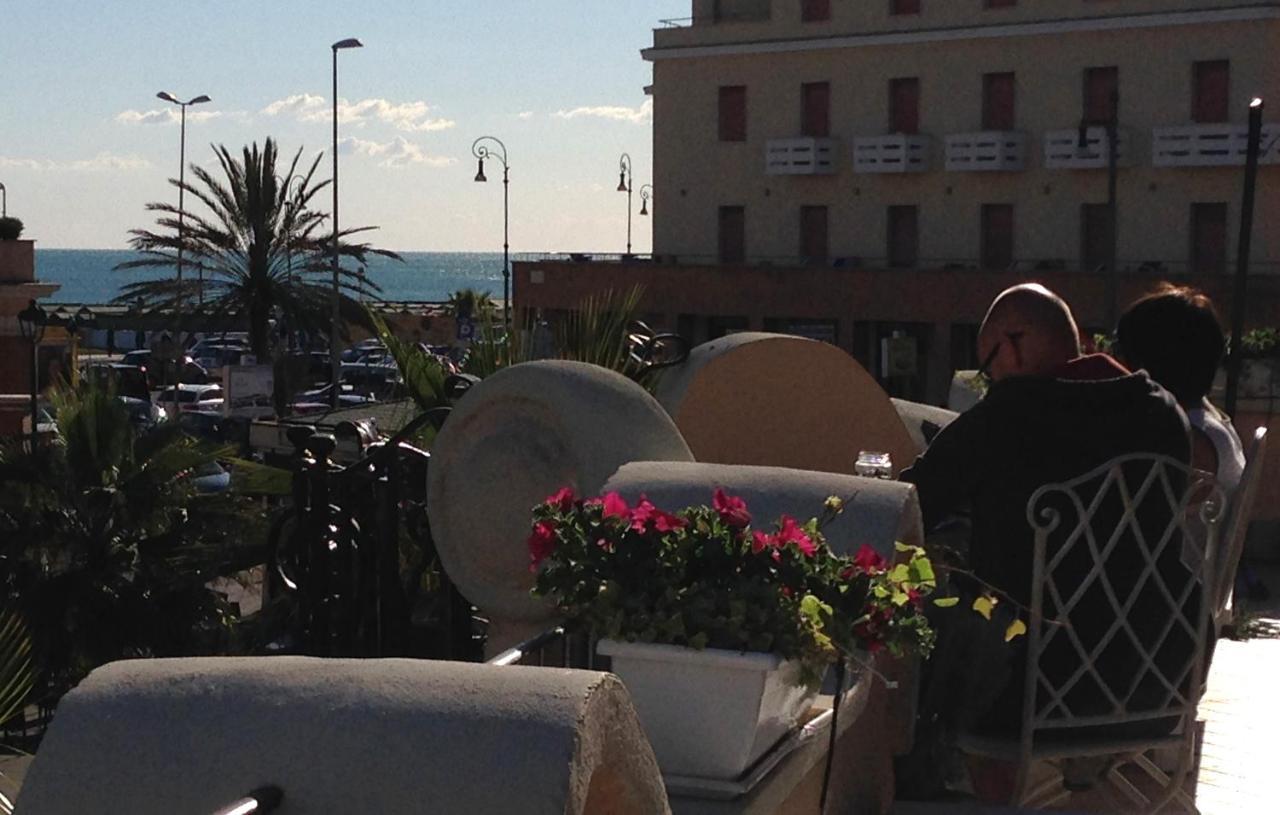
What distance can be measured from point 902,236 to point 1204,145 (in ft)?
29.7

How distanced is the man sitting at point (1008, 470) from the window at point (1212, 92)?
4449 cm

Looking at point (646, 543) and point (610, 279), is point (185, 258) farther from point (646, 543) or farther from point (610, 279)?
point (646, 543)

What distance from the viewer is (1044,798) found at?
14.1 ft

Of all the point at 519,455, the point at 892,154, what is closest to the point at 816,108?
the point at 892,154

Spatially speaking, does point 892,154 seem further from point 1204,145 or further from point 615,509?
point 615,509

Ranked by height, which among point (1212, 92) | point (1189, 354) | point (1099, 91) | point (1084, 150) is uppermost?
point (1099, 91)

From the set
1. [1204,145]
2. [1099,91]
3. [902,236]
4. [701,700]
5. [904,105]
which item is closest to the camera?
[701,700]

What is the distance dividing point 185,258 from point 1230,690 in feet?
164

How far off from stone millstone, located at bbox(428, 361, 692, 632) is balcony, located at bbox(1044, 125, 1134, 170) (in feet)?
145

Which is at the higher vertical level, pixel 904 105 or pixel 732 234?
pixel 904 105

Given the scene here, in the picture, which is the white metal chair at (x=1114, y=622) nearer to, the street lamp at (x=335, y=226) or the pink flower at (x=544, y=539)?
the pink flower at (x=544, y=539)

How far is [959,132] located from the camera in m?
51.1

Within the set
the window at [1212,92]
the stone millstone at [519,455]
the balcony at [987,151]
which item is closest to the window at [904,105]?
the balcony at [987,151]

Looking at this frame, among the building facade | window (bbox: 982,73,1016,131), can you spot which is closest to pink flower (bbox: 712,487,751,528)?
the building facade
